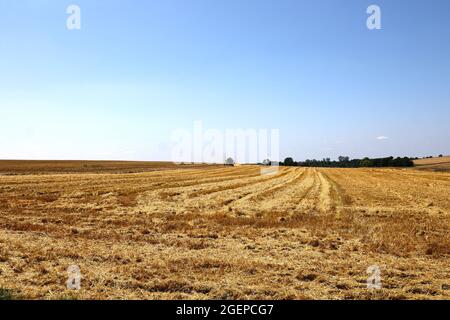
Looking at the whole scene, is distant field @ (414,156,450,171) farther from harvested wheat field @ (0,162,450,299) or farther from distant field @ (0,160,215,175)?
harvested wheat field @ (0,162,450,299)

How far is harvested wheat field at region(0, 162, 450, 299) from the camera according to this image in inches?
320

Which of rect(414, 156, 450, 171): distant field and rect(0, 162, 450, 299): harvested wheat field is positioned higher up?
rect(414, 156, 450, 171): distant field

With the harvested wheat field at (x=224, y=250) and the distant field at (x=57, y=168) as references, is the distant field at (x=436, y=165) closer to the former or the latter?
the distant field at (x=57, y=168)

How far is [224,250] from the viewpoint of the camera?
38.4ft

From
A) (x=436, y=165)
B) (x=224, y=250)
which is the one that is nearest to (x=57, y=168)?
(x=224, y=250)

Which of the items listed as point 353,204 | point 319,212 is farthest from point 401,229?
point 353,204

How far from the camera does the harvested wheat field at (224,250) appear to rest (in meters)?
8.13

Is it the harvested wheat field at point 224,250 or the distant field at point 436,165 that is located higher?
the distant field at point 436,165

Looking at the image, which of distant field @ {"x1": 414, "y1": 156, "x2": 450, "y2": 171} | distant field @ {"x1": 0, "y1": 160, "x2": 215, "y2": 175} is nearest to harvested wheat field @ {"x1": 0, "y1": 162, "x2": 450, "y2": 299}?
distant field @ {"x1": 0, "y1": 160, "x2": 215, "y2": 175}

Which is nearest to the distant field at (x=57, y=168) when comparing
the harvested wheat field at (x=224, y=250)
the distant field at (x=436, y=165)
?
the harvested wheat field at (x=224, y=250)

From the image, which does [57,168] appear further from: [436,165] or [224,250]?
[436,165]

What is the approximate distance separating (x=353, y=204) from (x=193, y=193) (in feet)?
38.2
